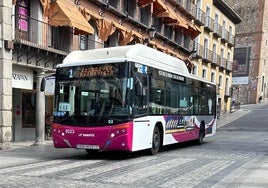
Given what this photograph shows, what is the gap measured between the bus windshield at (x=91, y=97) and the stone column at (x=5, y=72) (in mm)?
3288

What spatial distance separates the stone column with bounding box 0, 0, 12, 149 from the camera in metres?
15.0

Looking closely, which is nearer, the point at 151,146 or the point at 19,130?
the point at 151,146

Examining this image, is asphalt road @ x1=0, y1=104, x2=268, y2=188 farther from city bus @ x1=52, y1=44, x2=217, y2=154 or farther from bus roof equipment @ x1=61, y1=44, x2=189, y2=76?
bus roof equipment @ x1=61, y1=44, x2=189, y2=76

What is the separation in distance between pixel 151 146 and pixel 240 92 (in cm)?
5418

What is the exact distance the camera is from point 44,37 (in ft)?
59.1

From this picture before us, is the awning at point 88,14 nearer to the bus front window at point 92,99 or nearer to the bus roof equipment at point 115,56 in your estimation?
the bus roof equipment at point 115,56

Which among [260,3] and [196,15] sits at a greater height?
[260,3]

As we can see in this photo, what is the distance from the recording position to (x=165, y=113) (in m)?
14.3

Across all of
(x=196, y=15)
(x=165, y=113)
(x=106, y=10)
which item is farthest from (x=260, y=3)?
(x=165, y=113)

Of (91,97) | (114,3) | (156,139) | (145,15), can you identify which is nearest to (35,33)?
(91,97)

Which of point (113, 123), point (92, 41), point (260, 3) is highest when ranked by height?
point (260, 3)

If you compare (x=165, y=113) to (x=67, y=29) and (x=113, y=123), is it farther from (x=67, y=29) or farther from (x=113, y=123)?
(x=67, y=29)

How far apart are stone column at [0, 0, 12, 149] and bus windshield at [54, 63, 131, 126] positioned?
10.8ft

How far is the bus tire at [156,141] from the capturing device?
1350cm
